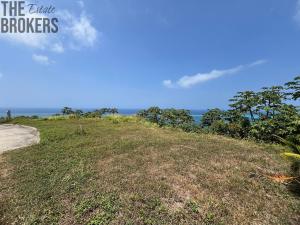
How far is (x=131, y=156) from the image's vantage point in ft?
27.6

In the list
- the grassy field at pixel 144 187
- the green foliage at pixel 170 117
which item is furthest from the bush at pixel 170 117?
the grassy field at pixel 144 187

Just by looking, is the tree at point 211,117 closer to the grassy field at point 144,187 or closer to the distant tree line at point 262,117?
the distant tree line at point 262,117

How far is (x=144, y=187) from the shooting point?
5.91 meters

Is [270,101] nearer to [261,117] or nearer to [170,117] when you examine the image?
[261,117]

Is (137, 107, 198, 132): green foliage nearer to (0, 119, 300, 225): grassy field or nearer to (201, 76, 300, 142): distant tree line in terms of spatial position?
(201, 76, 300, 142): distant tree line

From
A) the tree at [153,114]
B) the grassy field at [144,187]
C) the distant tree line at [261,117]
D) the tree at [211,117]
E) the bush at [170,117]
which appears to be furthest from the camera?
the tree at [153,114]

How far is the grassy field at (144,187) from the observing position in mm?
4891

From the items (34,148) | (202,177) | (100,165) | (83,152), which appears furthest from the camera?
(34,148)

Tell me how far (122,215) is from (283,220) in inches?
131

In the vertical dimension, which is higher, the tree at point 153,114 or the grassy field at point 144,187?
the tree at point 153,114

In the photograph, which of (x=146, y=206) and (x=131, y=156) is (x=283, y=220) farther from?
(x=131, y=156)

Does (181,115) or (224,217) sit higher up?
(181,115)

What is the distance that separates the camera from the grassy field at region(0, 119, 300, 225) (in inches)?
193

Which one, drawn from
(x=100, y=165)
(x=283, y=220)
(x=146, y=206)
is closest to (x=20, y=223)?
(x=146, y=206)
